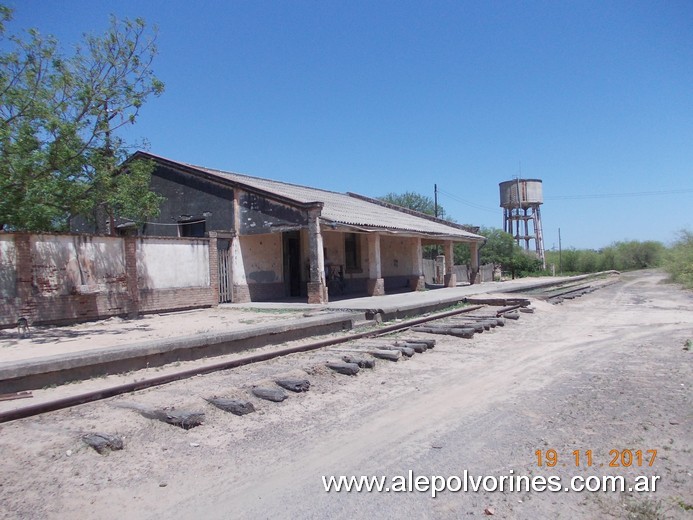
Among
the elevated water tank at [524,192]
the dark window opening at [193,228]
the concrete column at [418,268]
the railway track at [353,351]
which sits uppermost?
the elevated water tank at [524,192]

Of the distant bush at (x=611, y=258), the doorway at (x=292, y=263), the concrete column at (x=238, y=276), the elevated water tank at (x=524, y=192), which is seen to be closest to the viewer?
the concrete column at (x=238, y=276)

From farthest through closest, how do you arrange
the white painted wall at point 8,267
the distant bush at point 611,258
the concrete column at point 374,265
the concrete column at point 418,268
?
1. the distant bush at point 611,258
2. the concrete column at point 418,268
3. the concrete column at point 374,265
4. the white painted wall at point 8,267

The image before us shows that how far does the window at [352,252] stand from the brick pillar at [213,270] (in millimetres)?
7191

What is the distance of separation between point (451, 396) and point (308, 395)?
1738 millimetres

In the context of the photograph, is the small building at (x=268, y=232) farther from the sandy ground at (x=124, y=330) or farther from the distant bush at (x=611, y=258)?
Result: the distant bush at (x=611, y=258)

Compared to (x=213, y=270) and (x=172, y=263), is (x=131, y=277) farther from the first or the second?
(x=213, y=270)

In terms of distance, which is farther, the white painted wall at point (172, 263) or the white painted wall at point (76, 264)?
the white painted wall at point (172, 263)

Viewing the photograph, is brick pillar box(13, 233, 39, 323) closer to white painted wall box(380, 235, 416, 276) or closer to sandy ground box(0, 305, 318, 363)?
sandy ground box(0, 305, 318, 363)

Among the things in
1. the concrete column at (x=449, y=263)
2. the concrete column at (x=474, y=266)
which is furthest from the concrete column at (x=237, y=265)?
the concrete column at (x=474, y=266)

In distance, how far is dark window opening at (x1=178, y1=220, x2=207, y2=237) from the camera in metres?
19.8

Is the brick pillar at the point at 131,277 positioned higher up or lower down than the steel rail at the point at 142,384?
higher up

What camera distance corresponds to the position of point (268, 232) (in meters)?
18.2

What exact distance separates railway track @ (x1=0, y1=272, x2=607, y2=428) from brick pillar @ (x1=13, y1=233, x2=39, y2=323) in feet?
20.9
